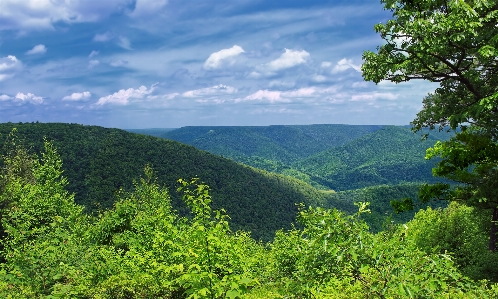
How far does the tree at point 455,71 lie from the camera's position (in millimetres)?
9867

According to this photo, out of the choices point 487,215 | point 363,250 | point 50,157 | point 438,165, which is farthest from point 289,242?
point 50,157

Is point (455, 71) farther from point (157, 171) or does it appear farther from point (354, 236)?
point (157, 171)

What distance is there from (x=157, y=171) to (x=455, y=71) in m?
112

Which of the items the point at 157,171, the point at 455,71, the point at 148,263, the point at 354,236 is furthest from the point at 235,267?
the point at 157,171

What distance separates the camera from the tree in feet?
32.4

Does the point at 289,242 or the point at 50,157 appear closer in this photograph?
the point at 289,242

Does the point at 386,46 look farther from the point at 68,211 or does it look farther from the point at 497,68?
the point at 68,211

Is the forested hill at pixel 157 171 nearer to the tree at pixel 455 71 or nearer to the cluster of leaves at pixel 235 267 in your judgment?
the cluster of leaves at pixel 235 267

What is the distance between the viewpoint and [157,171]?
116438 mm

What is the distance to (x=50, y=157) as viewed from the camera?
29.9m

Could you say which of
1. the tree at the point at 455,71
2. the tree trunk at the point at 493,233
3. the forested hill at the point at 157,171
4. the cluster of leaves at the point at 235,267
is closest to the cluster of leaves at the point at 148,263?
the cluster of leaves at the point at 235,267

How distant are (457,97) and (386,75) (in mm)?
3355

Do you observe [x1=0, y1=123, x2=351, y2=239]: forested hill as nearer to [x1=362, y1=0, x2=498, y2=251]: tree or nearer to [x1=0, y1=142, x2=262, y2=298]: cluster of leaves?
[x1=0, y1=142, x2=262, y2=298]: cluster of leaves

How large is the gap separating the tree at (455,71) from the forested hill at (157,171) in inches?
3313
